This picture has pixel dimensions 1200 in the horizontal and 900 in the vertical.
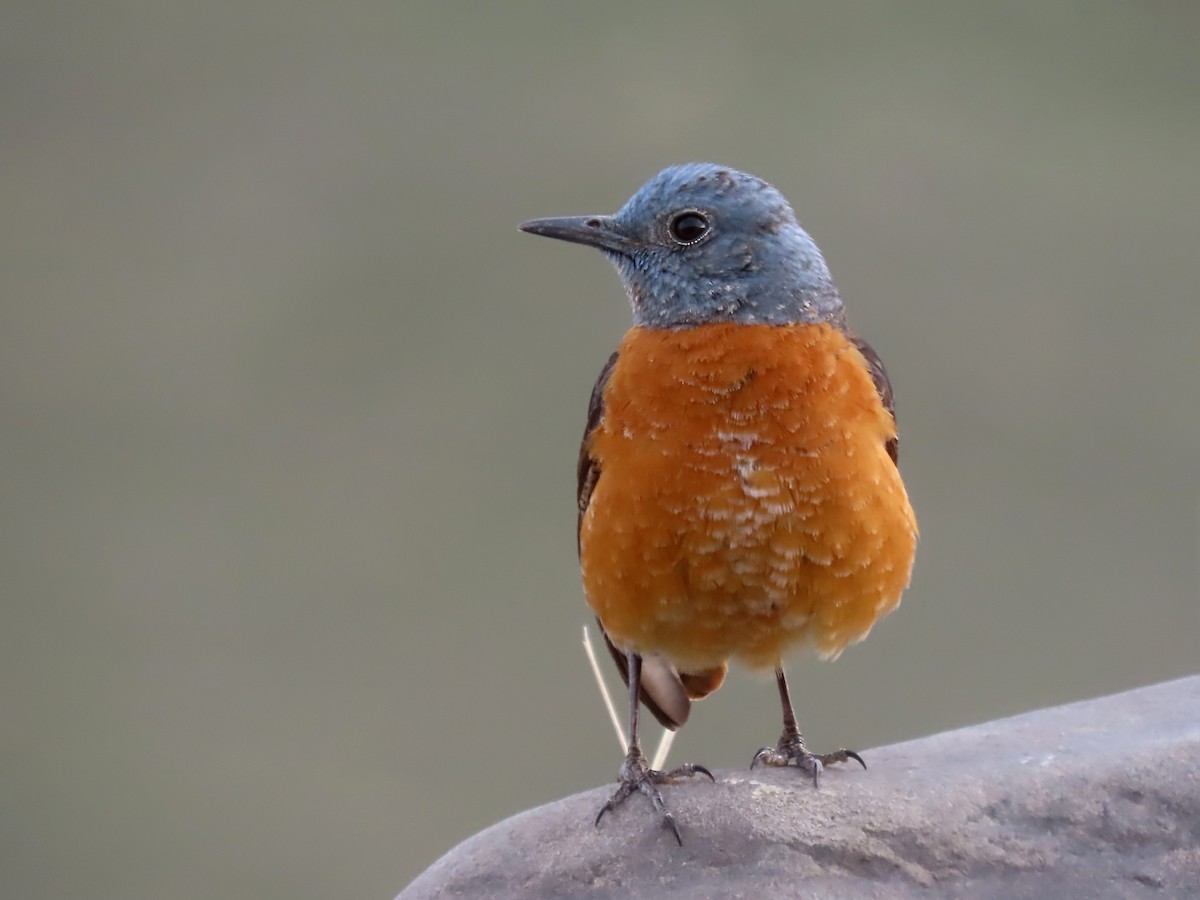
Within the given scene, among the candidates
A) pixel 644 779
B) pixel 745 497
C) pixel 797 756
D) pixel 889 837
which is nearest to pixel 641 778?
pixel 644 779

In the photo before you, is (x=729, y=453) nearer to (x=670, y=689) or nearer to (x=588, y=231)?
(x=588, y=231)

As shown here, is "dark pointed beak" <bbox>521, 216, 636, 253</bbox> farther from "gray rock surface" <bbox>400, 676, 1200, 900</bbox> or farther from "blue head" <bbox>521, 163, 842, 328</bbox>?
"gray rock surface" <bbox>400, 676, 1200, 900</bbox>

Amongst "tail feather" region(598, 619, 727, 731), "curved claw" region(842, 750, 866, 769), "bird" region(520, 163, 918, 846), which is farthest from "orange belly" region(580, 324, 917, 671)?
"tail feather" region(598, 619, 727, 731)

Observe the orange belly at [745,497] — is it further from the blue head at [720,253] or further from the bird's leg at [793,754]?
the bird's leg at [793,754]

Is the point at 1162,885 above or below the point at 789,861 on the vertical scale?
below

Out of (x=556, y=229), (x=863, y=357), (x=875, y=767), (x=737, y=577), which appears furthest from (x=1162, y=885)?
(x=556, y=229)

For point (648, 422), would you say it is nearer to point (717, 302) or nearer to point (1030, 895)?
point (717, 302)
